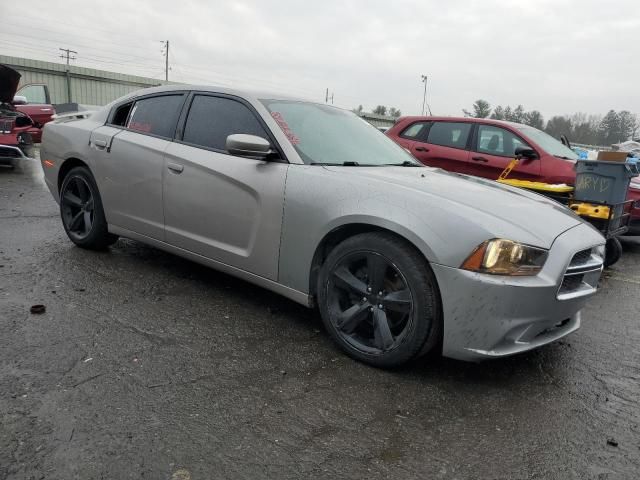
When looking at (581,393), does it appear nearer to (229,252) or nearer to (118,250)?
(229,252)

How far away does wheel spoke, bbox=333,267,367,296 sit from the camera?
2803mm

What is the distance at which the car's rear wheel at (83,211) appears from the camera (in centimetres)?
437

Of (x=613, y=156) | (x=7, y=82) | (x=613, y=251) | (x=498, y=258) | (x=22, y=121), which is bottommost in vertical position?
(x=613, y=251)

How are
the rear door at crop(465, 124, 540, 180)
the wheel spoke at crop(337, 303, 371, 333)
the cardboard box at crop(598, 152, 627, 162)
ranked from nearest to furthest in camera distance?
1. the wheel spoke at crop(337, 303, 371, 333)
2. the cardboard box at crop(598, 152, 627, 162)
3. the rear door at crop(465, 124, 540, 180)

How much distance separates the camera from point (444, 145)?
7383mm

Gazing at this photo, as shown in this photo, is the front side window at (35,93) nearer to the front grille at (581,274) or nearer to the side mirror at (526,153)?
the side mirror at (526,153)

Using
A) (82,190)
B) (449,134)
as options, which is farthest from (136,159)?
(449,134)

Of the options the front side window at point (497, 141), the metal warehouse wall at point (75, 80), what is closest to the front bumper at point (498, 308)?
the front side window at point (497, 141)

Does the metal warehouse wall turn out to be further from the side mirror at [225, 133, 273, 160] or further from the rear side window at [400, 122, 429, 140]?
the side mirror at [225, 133, 273, 160]

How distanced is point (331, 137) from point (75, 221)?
8.61 feet

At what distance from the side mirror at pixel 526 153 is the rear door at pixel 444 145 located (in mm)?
762

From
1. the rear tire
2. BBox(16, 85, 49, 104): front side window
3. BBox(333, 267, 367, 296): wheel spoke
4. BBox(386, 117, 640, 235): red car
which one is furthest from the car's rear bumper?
the rear tire

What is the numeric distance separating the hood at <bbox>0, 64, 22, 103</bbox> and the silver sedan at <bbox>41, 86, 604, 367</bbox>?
17.4 feet

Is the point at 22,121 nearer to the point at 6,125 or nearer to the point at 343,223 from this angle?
the point at 6,125
